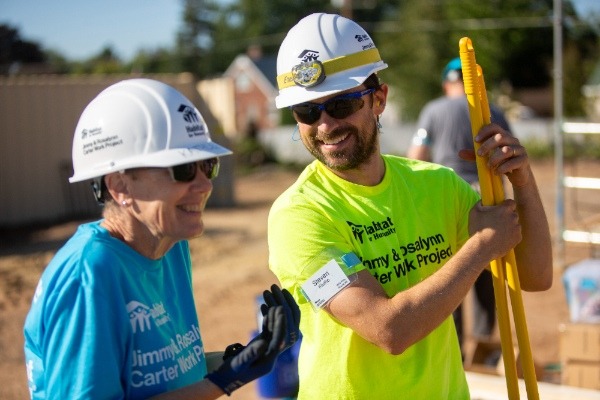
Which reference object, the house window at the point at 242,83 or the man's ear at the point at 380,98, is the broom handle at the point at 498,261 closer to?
the man's ear at the point at 380,98

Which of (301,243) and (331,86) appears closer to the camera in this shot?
(301,243)

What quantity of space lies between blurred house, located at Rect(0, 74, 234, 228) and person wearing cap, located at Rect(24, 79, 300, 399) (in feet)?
40.8

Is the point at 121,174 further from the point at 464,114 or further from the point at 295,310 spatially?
the point at 464,114

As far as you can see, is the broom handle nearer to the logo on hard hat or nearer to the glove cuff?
the logo on hard hat

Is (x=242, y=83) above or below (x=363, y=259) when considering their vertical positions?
below

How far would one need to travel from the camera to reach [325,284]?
212cm

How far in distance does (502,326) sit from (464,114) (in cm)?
330

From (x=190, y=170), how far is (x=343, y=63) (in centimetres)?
65

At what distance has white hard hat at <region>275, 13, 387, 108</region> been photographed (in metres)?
2.31

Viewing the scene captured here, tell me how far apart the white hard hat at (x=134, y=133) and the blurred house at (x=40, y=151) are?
12442 mm

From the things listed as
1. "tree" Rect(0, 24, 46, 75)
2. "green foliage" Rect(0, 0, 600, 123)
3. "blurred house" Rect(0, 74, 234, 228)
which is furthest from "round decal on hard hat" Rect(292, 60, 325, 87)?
"green foliage" Rect(0, 0, 600, 123)

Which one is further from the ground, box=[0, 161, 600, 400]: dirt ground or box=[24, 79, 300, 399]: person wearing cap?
box=[24, 79, 300, 399]: person wearing cap

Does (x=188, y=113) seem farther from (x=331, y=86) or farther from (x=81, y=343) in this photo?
(x=81, y=343)

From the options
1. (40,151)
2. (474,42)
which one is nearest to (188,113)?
(40,151)
